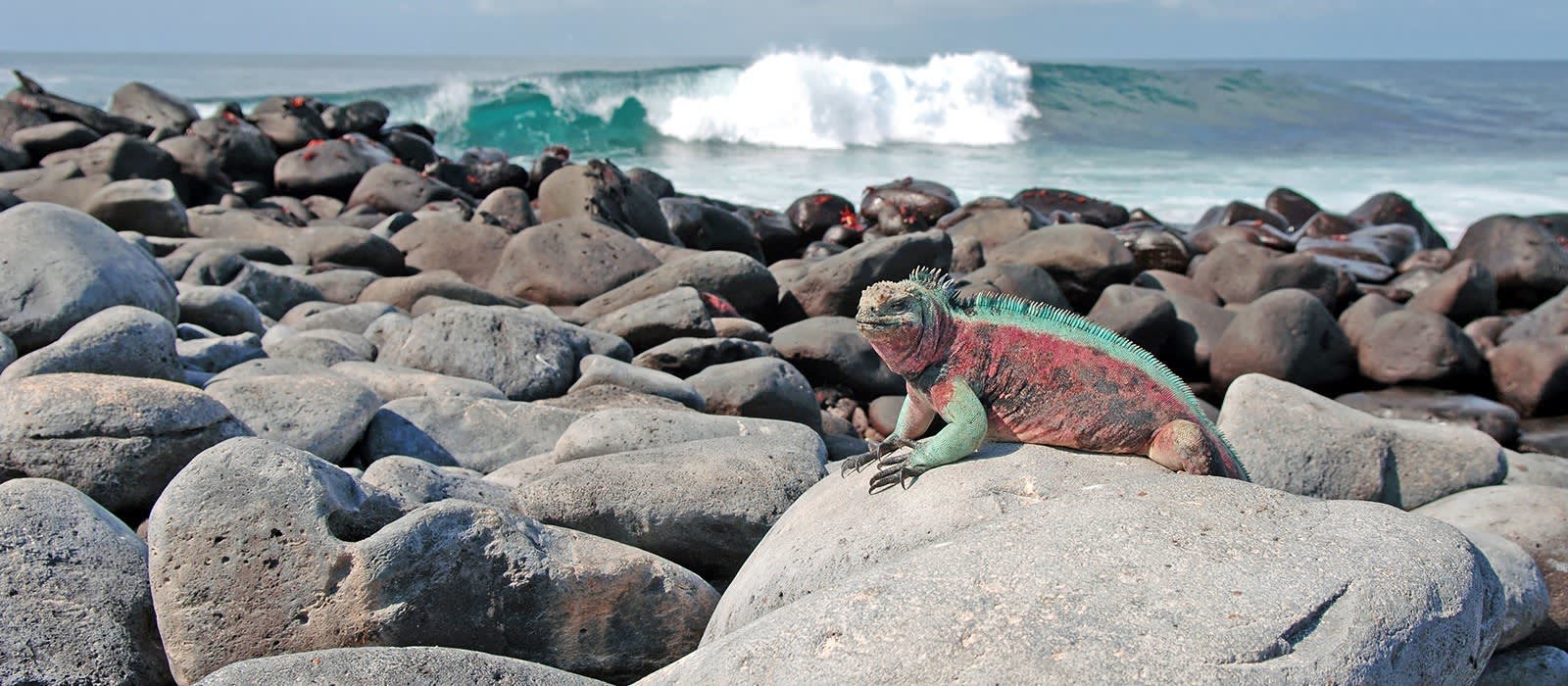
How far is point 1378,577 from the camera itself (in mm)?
2762

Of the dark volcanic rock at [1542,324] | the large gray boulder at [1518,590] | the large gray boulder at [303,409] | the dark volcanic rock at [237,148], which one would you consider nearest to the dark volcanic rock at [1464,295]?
the dark volcanic rock at [1542,324]

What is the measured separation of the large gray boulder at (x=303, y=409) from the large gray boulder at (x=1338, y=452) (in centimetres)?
389

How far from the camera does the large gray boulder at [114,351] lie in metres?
4.81

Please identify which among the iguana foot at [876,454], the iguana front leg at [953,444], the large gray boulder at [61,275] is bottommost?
the large gray boulder at [61,275]

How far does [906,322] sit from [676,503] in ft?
4.01

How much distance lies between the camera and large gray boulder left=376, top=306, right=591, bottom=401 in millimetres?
6707

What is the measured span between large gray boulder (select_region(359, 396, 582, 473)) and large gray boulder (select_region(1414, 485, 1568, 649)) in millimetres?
4002

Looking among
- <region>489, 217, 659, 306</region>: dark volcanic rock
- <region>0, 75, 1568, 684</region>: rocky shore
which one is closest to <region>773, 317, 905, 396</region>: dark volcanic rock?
<region>0, 75, 1568, 684</region>: rocky shore

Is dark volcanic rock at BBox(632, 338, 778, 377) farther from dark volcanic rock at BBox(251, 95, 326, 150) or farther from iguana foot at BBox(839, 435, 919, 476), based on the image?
dark volcanic rock at BBox(251, 95, 326, 150)

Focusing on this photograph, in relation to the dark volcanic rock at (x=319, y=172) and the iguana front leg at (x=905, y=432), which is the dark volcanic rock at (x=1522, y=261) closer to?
the iguana front leg at (x=905, y=432)

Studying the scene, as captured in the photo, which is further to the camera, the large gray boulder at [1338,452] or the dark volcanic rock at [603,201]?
the dark volcanic rock at [603,201]

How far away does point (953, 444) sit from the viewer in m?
3.65

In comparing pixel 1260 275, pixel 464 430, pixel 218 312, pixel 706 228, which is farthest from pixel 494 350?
pixel 1260 275

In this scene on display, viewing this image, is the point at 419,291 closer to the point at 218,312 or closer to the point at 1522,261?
the point at 218,312
